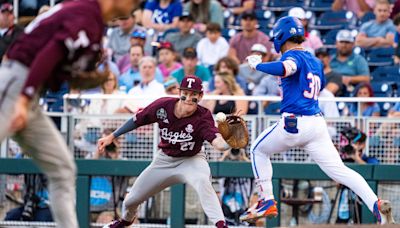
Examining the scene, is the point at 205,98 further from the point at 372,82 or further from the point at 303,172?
the point at 372,82

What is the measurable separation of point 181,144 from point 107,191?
3.03 m

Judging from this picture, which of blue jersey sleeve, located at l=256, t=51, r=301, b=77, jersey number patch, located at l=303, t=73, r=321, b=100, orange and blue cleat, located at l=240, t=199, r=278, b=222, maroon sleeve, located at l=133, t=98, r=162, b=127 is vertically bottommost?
orange and blue cleat, located at l=240, t=199, r=278, b=222

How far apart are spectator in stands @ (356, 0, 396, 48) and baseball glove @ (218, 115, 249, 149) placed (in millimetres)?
5217

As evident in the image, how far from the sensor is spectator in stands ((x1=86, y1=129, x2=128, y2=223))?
1339 centimetres

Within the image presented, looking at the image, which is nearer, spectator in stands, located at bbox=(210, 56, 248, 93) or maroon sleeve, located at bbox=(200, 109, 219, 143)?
maroon sleeve, located at bbox=(200, 109, 219, 143)

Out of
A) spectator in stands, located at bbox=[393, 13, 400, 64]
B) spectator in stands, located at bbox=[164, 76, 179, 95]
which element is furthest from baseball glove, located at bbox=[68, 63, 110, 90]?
spectator in stands, located at bbox=[393, 13, 400, 64]

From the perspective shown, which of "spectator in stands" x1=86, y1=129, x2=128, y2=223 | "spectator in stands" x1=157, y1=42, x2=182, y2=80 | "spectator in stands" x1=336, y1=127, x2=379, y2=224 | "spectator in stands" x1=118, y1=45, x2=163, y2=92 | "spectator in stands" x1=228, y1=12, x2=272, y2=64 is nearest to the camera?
"spectator in stands" x1=336, y1=127, x2=379, y2=224

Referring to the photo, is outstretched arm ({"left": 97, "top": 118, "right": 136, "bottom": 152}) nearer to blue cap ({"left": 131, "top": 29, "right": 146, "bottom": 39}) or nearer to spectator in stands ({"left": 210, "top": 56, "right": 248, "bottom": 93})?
spectator in stands ({"left": 210, "top": 56, "right": 248, "bottom": 93})

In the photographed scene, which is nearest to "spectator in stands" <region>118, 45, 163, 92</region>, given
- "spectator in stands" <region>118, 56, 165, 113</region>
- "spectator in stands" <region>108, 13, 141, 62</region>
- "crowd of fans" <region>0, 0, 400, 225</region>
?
"crowd of fans" <region>0, 0, 400, 225</region>

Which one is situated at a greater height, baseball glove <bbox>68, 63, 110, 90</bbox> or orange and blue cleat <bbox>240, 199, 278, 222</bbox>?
baseball glove <bbox>68, 63, 110, 90</bbox>

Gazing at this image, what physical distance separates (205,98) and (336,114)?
1641 millimetres

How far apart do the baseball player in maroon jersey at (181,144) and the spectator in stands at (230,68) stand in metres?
3.32

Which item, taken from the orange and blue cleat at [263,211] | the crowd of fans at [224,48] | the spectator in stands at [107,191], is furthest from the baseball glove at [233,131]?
the spectator in stands at [107,191]

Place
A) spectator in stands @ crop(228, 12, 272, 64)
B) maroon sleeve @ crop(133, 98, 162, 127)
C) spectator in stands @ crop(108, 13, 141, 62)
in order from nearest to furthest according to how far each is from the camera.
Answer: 1. maroon sleeve @ crop(133, 98, 162, 127)
2. spectator in stands @ crop(228, 12, 272, 64)
3. spectator in stands @ crop(108, 13, 141, 62)
